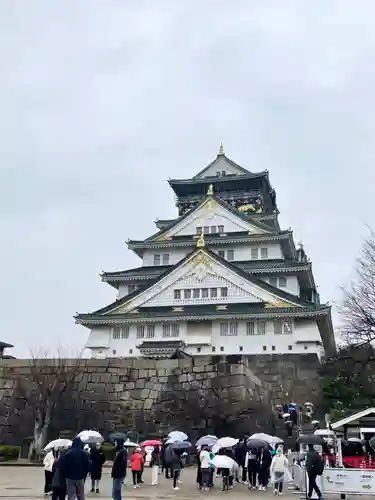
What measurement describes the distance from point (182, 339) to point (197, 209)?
12.0 m

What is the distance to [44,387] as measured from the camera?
2911cm

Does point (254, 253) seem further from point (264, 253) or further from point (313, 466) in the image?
point (313, 466)

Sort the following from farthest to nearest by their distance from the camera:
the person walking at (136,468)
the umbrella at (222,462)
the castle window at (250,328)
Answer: the castle window at (250,328), the person walking at (136,468), the umbrella at (222,462)

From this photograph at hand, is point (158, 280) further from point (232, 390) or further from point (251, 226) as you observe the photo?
point (232, 390)

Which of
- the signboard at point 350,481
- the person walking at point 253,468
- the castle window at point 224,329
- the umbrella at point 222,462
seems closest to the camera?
the signboard at point 350,481

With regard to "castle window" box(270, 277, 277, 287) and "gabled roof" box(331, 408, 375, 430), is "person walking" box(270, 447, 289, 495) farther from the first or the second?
"castle window" box(270, 277, 277, 287)

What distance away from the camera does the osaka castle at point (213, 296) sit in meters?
39.0

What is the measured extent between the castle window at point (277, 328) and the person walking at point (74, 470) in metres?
29.9

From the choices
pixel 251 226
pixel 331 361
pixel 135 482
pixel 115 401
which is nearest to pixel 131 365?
pixel 115 401

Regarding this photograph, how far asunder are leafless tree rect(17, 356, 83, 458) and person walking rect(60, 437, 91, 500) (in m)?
17.2

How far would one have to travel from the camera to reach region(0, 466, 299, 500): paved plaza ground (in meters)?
14.3

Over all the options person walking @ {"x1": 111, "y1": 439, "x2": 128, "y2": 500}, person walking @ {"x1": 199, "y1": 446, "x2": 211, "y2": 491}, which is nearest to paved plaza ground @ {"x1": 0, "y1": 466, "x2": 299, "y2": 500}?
person walking @ {"x1": 199, "y1": 446, "x2": 211, "y2": 491}

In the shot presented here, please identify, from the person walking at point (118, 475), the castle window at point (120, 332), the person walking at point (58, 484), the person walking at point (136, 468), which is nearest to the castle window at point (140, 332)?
the castle window at point (120, 332)

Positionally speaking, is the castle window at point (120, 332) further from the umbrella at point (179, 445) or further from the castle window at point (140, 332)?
the umbrella at point (179, 445)
